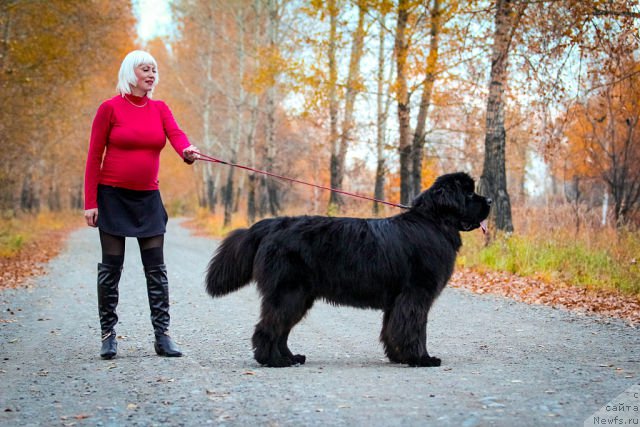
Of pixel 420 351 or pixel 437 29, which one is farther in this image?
pixel 437 29

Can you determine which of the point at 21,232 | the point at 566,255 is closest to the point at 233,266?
the point at 566,255

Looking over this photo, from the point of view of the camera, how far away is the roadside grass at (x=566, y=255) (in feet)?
32.4

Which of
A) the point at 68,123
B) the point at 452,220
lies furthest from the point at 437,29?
the point at 68,123

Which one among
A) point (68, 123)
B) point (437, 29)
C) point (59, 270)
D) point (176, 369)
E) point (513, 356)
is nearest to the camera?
point (176, 369)

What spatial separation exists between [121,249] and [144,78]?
1.43 m

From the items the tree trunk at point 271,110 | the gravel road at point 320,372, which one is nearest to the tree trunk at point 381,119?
the tree trunk at point 271,110

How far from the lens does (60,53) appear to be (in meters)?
18.1

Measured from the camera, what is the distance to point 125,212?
17.5 feet

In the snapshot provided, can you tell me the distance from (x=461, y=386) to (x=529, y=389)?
43 centimetres

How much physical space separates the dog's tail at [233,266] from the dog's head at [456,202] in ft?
4.81

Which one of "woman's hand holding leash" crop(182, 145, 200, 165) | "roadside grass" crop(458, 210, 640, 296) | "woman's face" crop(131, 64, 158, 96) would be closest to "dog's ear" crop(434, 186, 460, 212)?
"woman's hand holding leash" crop(182, 145, 200, 165)

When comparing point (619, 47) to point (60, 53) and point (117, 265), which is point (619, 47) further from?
point (60, 53)

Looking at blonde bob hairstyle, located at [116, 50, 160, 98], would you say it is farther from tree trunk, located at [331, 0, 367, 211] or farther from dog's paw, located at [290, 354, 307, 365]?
tree trunk, located at [331, 0, 367, 211]

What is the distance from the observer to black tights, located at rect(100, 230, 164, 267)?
536cm
